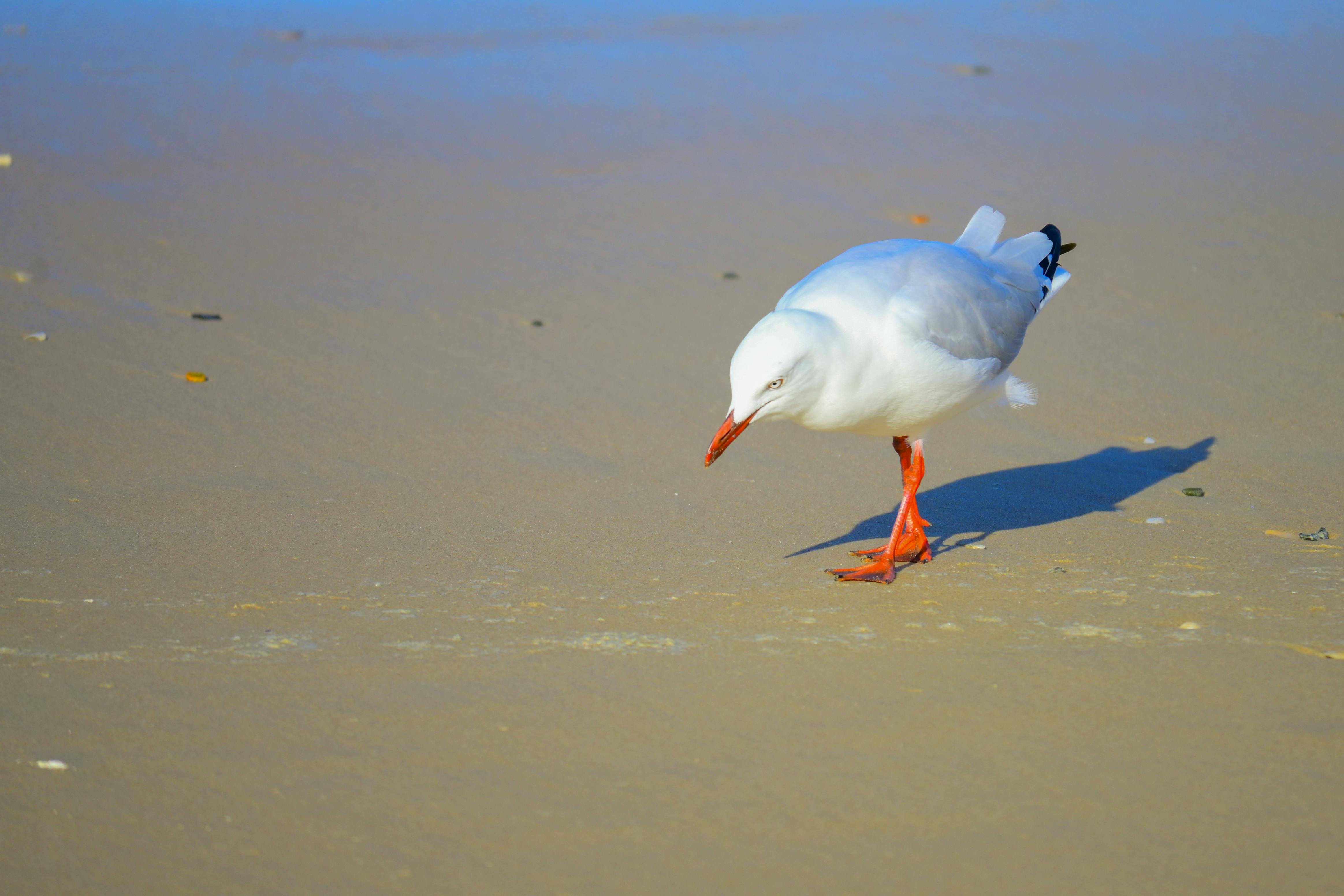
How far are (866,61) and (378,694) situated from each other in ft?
31.2

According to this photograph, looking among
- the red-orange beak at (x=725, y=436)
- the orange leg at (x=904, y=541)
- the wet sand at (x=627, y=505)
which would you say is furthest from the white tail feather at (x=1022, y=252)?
the red-orange beak at (x=725, y=436)

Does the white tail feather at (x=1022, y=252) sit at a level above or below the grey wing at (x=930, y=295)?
above

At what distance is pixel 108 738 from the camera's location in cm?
303

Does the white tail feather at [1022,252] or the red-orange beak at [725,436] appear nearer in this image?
the red-orange beak at [725,436]

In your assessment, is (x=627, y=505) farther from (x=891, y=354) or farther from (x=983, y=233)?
(x=983, y=233)

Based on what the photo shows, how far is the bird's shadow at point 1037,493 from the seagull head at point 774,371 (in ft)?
2.57

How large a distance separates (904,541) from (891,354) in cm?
70

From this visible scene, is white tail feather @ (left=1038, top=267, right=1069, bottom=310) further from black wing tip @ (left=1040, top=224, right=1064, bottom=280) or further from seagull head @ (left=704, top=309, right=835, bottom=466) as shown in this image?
seagull head @ (left=704, top=309, right=835, bottom=466)

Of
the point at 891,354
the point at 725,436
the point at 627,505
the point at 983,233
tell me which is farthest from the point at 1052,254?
the point at 725,436

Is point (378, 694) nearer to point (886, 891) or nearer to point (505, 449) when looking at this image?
point (886, 891)

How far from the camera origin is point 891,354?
409 centimetres

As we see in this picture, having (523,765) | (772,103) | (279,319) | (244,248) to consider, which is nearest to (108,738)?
(523,765)

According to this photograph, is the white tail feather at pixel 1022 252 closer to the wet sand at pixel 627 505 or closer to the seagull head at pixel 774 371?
the wet sand at pixel 627 505

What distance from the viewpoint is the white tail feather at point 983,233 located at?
5.18 meters
